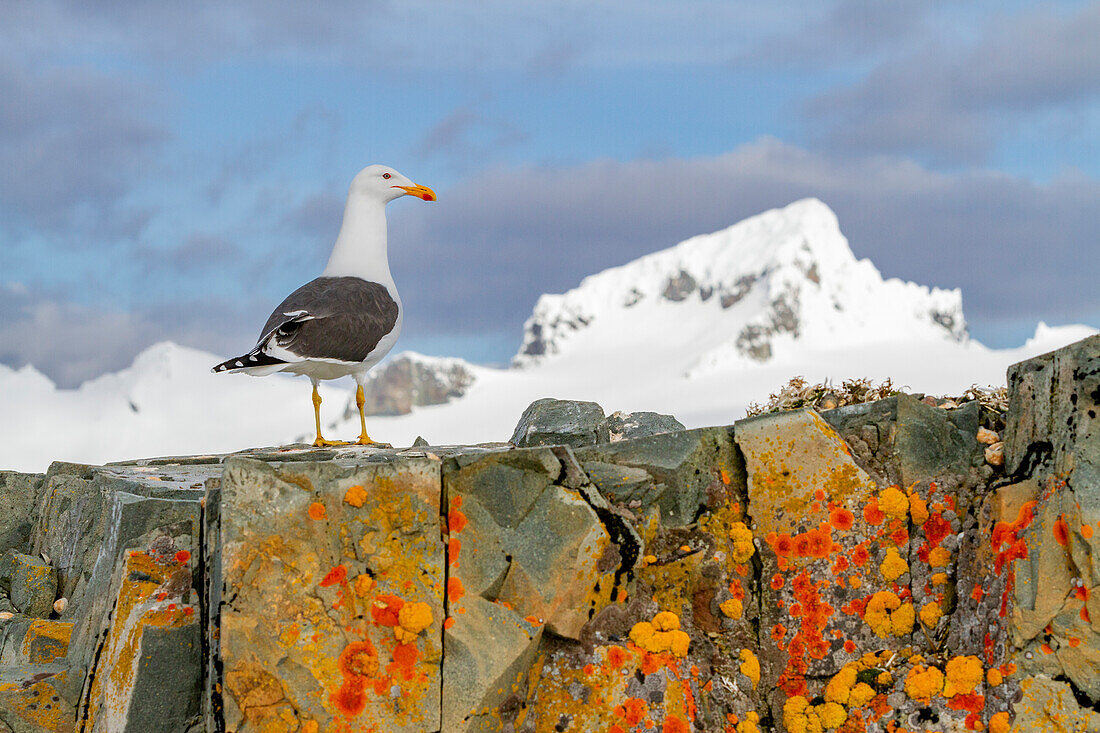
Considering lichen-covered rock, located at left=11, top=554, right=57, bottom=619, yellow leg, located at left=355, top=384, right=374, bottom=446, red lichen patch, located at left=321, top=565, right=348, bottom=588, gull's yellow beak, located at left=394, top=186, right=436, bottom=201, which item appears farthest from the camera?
gull's yellow beak, located at left=394, top=186, right=436, bottom=201

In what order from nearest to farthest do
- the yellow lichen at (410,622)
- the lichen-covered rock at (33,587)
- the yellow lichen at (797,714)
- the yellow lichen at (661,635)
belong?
1. the yellow lichen at (410,622)
2. the yellow lichen at (661,635)
3. the yellow lichen at (797,714)
4. the lichen-covered rock at (33,587)

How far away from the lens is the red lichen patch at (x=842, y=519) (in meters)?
7.14

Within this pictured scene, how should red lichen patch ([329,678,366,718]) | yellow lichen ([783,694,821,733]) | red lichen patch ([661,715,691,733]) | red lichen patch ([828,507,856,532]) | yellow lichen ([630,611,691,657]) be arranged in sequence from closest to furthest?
red lichen patch ([329,678,366,718])
red lichen patch ([661,715,691,733])
yellow lichen ([630,611,691,657])
yellow lichen ([783,694,821,733])
red lichen patch ([828,507,856,532])

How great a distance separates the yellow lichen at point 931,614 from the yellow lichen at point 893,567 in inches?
11.6

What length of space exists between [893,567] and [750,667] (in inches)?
52.7

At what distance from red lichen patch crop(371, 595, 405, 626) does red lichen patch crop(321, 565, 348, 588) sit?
297mm

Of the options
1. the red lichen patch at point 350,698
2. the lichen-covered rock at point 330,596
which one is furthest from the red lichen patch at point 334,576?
the red lichen patch at point 350,698

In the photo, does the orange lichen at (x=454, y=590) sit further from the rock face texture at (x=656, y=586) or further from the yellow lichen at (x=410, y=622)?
the yellow lichen at (x=410, y=622)

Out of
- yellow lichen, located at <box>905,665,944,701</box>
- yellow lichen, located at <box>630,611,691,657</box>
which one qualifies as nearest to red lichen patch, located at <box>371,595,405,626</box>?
yellow lichen, located at <box>630,611,691,657</box>

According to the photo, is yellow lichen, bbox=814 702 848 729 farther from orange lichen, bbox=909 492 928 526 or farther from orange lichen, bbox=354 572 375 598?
orange lichen, bbox=354 572 375 598

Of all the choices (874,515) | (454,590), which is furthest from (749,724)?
(454,590)

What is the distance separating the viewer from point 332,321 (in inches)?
426

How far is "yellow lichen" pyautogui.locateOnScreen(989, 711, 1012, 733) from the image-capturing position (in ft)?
21.2

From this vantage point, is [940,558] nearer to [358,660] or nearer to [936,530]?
[936,530]
